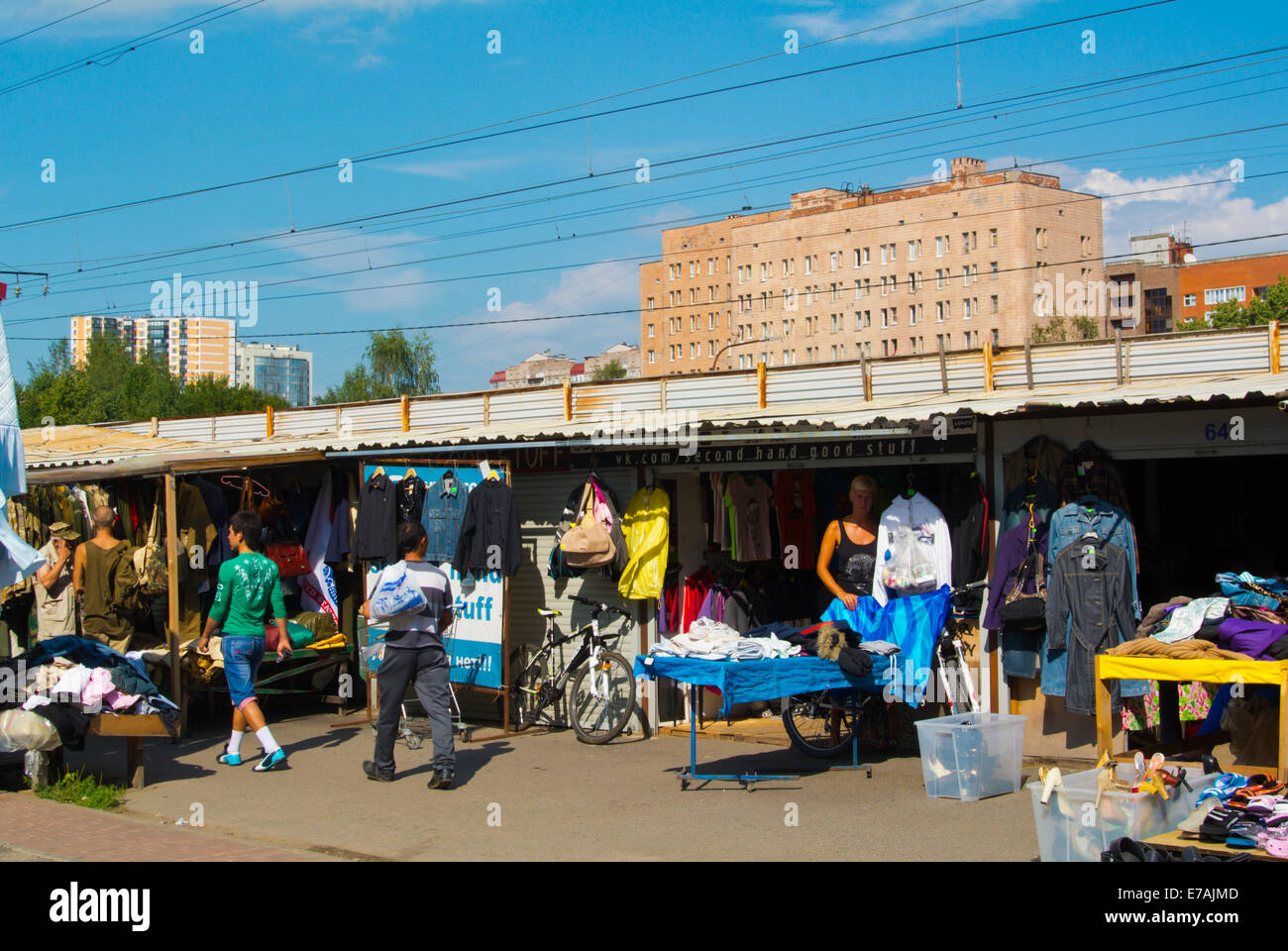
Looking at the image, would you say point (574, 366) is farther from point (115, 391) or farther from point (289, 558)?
point (289, 558)

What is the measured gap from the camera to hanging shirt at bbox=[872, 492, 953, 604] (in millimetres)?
9914

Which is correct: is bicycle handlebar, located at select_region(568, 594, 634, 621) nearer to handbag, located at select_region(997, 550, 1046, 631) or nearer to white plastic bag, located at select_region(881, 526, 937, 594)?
white plastic bag, located at select_region(881, 526, 937, 594)

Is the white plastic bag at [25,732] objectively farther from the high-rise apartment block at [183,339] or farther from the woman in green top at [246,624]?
the high-rise apartment block at [183,339]

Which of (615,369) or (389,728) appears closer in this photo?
(389,728)

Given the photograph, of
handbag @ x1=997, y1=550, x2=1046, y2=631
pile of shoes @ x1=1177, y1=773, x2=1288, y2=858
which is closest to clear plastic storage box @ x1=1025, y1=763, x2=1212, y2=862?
pile of shoes @ x1=1177, y1=773, x2=1288, y2=858

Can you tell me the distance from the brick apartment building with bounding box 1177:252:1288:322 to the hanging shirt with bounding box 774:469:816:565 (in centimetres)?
11012

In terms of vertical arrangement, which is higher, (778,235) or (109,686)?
(778,235)

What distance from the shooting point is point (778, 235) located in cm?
12156

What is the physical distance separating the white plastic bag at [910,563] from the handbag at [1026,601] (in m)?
0.68

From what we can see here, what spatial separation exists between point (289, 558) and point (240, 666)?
3180mm

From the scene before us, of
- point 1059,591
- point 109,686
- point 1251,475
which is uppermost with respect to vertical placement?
point 1251,475
